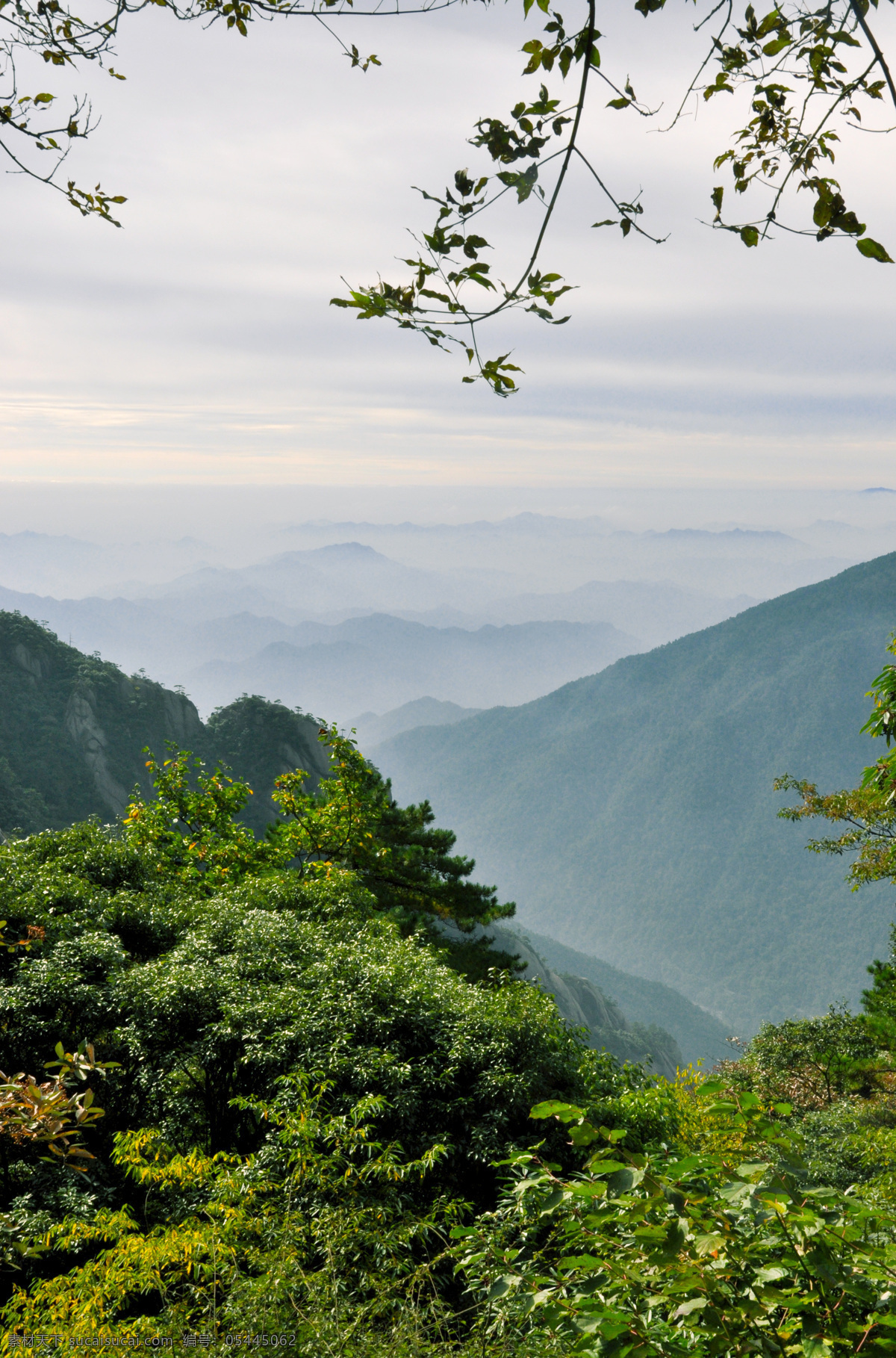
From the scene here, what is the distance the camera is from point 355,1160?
16.6ft

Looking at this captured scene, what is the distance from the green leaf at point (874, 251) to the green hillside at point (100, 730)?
180 ft

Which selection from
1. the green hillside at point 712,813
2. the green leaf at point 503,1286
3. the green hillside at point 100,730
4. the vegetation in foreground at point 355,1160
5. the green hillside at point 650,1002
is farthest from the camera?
the green hillside at point 712,813

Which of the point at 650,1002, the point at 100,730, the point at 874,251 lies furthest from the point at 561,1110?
the point at 650,1002

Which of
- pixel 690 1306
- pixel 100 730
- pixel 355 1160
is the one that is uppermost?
pixel 100 730

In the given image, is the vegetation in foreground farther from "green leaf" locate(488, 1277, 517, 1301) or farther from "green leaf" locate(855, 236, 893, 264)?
"green leaf" locate(855, 236, 893, 264)

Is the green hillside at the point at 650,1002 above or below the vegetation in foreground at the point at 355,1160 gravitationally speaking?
below

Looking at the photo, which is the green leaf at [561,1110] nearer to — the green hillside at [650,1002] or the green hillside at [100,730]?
the green hillside at [100,730]

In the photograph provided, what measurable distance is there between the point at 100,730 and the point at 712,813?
134 metres

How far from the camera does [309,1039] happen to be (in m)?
5.73

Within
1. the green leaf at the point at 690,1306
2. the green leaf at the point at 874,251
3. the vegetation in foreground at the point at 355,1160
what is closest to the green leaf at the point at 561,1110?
the vegetation in foreground at the point at 355,1160

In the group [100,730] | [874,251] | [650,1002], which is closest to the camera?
[874,251]

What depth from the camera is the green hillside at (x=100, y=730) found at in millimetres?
54062

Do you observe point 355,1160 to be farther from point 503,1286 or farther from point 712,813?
point 712,813

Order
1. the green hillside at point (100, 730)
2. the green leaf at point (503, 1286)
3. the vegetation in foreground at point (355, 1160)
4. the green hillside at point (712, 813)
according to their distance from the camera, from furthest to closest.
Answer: the green hillside at point (712, 813), the green hillside at point (100, 730), the green leaf at point (503, 1286), the vegetation in foreground at point (355, 1160)
